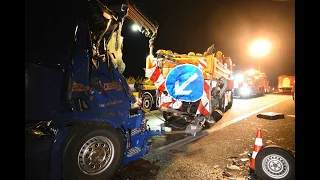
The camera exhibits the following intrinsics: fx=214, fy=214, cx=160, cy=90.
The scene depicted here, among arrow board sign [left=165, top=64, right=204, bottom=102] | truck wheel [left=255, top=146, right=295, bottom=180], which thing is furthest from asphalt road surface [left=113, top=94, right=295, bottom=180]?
arrow board sign [left=165, top=64, right=204, bottom=102]

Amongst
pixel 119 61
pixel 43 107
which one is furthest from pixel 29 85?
pixel 119 61

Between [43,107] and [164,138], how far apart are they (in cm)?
359

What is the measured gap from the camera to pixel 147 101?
1065 centimetres

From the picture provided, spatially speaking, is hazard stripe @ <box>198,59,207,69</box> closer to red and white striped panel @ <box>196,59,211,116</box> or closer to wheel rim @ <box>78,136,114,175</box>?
red and white striped panel @ <box>196,59,211,116</box>

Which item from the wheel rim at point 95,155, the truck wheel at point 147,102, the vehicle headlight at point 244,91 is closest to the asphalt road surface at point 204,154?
the wheel rim at point 95,155

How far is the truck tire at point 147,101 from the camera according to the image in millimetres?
10414

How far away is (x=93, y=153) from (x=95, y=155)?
1.9 inches

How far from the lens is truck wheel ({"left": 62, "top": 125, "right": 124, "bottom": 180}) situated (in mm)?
2770

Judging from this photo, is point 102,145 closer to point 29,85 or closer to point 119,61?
point 29,85

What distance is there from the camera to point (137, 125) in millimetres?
3842

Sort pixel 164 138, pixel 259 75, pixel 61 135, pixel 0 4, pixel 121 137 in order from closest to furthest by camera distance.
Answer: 1. pixel 0 4
2. pixel 61 135
3. pixel 121 137
4. pixel 164 138
5. pixel 259 75

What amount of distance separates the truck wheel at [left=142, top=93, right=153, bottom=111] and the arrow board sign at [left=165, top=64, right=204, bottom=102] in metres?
3.89

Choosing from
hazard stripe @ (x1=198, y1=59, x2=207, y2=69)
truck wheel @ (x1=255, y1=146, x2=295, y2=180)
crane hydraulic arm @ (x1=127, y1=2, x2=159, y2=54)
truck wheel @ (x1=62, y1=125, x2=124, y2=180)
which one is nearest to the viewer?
truck wheel @ (x1=62, y1=125, x2=124, y2=180)

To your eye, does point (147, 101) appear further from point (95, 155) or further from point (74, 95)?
point (74, 95)
